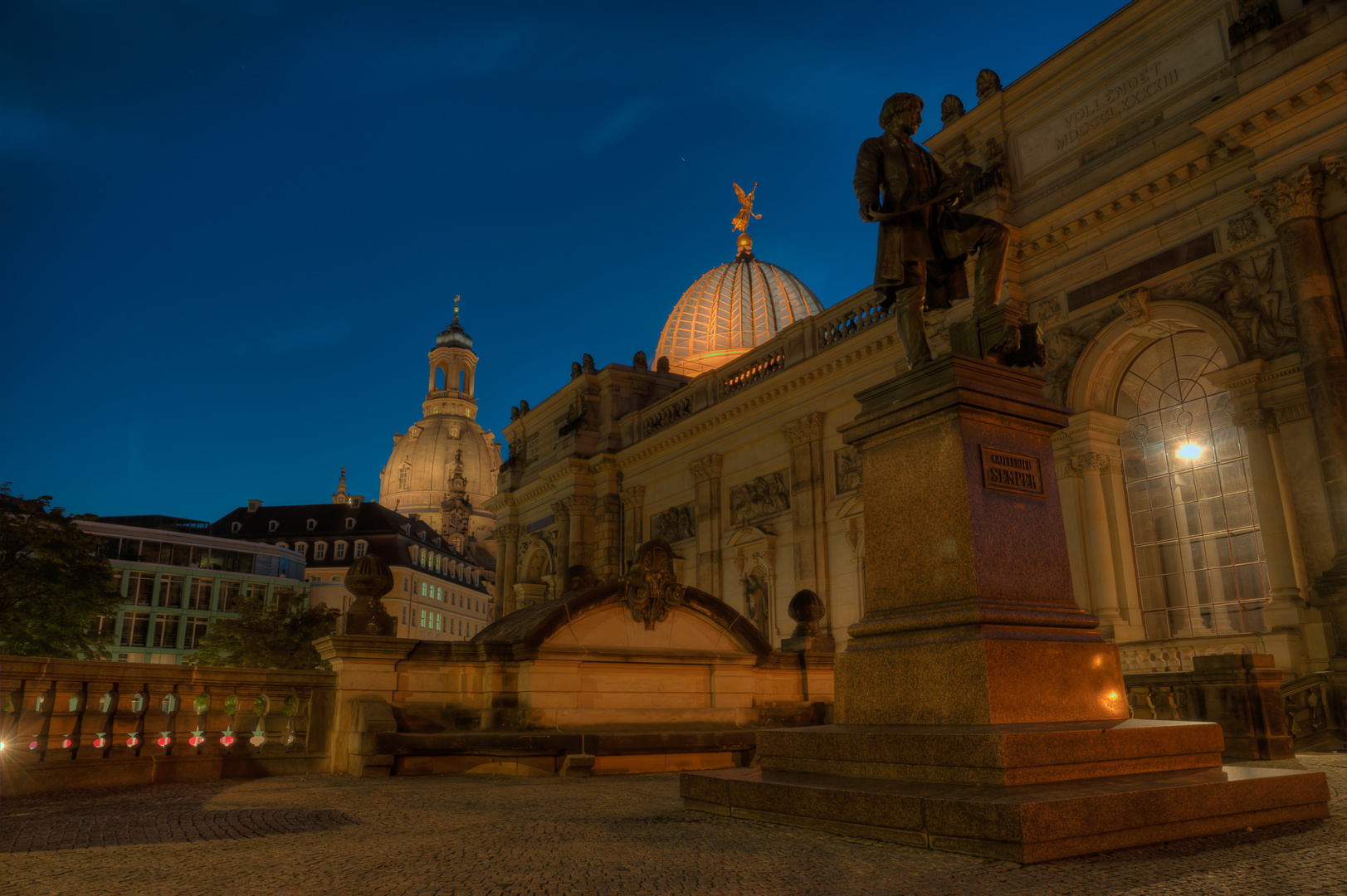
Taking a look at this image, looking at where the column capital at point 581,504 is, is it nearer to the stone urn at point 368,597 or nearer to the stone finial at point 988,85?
the stone finial at point 988,85

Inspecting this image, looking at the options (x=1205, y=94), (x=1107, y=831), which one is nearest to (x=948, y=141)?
(x=1205, y=94)

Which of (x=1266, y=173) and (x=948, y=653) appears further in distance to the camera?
(x=1266, y=173)

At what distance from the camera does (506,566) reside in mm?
42094

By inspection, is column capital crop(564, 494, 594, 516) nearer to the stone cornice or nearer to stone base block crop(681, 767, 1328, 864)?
the stone cornice

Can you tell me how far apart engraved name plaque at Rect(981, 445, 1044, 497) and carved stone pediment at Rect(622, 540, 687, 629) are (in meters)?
7.11

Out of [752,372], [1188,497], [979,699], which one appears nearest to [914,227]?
[979,699]

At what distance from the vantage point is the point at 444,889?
157 inches

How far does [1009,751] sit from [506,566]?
3862 centimetres

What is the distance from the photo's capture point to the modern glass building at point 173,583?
63.2 metres

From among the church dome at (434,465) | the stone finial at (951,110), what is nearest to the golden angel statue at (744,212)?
the stone finial at (951,110)

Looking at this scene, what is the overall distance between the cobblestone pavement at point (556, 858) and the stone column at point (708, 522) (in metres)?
22.8

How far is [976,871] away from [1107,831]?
0.85m

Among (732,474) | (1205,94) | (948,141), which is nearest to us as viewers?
(1205,94)

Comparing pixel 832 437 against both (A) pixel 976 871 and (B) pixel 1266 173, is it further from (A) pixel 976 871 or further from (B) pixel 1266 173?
(A) pixel 976 871
